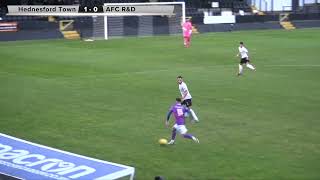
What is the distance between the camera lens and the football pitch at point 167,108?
45.9ft

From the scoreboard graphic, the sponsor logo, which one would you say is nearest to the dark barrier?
the scoreboard graphic

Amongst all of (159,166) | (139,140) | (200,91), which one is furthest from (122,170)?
(200,91)

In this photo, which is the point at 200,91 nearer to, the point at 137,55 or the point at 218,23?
the point at 137,55

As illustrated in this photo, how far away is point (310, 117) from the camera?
1841 centimetres

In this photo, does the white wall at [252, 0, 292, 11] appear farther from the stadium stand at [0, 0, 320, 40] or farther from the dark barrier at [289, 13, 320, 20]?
the dark barrier at [289, 13, 320, 20]

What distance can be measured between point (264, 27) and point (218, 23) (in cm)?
624

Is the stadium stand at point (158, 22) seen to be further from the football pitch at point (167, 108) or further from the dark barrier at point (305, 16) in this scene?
the football pitch at point (167, 108)

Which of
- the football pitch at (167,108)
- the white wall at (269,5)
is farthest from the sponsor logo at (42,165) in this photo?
the white wall at (269,5)

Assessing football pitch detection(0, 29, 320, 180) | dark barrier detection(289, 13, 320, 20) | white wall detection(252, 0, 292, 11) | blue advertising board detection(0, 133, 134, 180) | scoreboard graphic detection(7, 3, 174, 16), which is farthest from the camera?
white wall detection(252, 0, 292, 11)

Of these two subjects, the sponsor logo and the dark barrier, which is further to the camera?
the dark barrier

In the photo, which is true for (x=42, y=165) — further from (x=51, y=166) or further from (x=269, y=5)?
(x=269, y=5)

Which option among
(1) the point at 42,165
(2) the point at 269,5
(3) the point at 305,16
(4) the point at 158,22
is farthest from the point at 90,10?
(1) the point at 42,165

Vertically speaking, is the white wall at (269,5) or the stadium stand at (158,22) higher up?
the white wall at (269,5)

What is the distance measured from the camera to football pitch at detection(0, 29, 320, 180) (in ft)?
45.9
